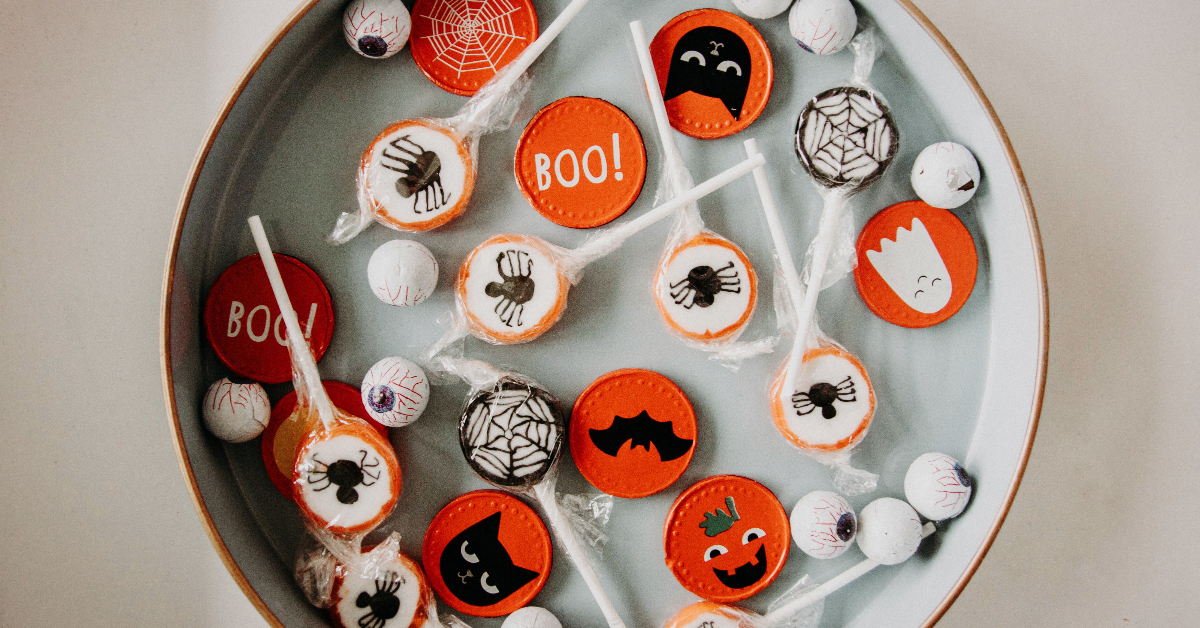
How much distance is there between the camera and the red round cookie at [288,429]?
3.47 feet

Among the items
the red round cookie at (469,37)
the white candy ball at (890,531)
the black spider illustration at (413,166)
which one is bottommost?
the white candy ball at (890,531)

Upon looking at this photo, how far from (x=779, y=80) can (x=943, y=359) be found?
53 cm

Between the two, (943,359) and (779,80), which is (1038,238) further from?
(779,80)

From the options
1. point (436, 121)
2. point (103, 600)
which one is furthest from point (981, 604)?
point (103, 600)

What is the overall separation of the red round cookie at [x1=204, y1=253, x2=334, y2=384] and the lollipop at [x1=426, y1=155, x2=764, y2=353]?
0.23 meters

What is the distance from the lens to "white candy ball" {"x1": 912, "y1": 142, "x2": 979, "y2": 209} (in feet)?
3.41

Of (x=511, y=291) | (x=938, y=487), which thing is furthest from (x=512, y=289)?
(x=938, y=487)

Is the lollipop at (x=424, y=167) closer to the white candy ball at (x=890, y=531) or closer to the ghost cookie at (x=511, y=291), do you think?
the ghost cookie at (x=511, y=291)

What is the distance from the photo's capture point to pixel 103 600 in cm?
116

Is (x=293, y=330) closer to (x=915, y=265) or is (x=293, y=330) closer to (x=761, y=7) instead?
(x=761, y=7)

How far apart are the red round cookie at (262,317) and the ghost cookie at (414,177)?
0.16m

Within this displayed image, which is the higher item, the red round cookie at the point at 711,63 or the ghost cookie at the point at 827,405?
the red round cookie at the point at 711,63

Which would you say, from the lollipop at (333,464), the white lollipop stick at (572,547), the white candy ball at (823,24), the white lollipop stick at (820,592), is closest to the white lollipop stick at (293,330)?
the lollipop at (333,464)

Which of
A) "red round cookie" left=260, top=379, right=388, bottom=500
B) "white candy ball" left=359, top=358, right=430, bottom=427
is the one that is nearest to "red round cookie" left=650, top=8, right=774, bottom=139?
"white candy ball" left=359, top=358, right=430, bottom=427
